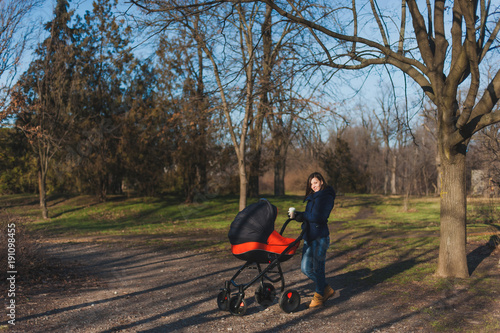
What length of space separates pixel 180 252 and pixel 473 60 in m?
7.68

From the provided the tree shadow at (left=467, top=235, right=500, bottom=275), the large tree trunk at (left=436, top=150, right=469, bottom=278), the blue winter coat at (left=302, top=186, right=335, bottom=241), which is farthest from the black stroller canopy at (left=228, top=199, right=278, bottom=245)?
the tree shadow at (left=467, top=235, right=500, bottom=275)

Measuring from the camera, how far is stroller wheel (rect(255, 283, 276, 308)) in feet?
18.7

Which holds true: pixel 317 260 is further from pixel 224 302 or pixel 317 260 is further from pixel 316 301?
pixel 224 302

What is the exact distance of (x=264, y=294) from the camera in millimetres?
5703

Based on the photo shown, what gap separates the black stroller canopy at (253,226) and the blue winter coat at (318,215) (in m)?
0.57

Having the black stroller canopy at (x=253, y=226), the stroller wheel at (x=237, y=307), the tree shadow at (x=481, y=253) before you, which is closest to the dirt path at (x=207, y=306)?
the stroller wheel at (x=237, y=307)

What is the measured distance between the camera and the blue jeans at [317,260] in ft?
18.8

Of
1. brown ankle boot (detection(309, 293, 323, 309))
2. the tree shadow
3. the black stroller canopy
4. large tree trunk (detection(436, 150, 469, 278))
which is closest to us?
the black stroller canopy

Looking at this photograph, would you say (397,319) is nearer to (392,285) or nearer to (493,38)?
(392,285)

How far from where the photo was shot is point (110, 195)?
28.1 m

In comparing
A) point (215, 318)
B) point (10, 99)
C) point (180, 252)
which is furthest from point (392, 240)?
point (10, 99)

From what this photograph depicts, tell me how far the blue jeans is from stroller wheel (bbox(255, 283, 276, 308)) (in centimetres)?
58

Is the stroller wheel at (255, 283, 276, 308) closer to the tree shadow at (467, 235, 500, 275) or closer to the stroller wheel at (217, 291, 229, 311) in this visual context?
the stroller wheel at (217, 291, 229, 311)

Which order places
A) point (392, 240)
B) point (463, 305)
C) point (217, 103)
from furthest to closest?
point (217, 103), point (392, 240), point (463, 305)
